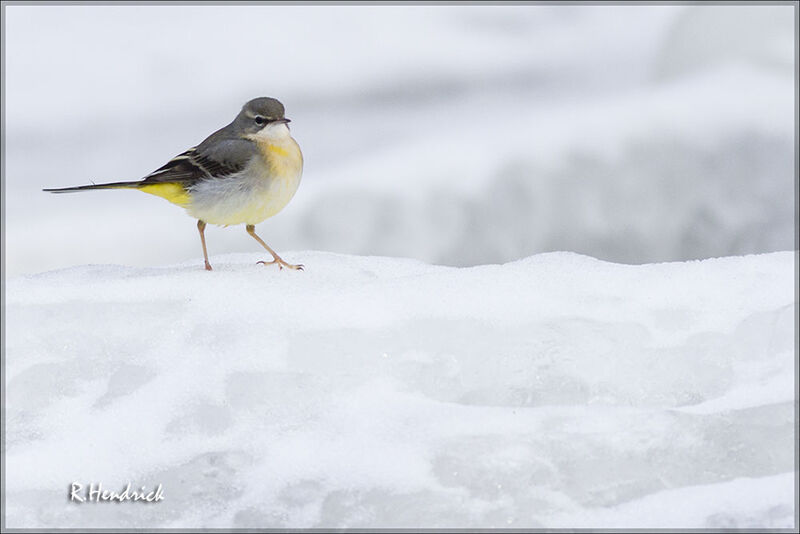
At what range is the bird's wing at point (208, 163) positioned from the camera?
15.2ft

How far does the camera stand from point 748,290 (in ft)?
12.6

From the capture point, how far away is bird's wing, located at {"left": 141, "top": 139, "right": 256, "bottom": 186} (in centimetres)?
464

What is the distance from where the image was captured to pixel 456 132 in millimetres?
9320

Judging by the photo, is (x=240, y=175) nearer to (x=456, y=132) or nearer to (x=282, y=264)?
(x=282, y=264)

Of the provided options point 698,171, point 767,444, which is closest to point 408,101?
point 698,171

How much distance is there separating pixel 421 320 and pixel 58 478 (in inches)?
51.1

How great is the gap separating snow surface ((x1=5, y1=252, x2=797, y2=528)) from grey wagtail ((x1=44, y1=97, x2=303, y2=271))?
59 centimetres

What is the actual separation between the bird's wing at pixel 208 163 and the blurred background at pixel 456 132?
291 cm

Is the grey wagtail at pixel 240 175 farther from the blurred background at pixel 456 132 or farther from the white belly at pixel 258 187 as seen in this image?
the blurred background at pixel 456 132

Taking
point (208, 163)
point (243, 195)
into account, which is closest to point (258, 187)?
point (243, 195)

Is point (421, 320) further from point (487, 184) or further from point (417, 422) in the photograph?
point (487, 184)

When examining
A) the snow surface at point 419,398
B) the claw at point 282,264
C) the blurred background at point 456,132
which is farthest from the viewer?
the blurred background at point 456,132

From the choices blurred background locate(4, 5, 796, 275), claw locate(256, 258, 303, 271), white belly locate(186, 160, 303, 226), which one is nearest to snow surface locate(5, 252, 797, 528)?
claw locate(256, 258, 303, 271)

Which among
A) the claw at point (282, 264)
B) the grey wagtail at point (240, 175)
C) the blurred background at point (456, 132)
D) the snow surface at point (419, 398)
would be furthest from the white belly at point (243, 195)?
the blurred background at point (456, 132)
